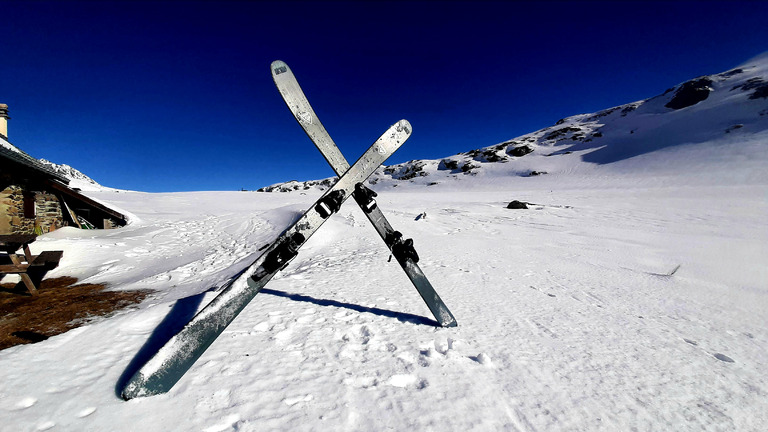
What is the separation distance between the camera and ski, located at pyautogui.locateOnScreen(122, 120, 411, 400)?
1710mm

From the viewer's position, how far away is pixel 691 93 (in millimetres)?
69688

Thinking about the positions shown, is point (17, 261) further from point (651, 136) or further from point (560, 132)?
point (560, 132)

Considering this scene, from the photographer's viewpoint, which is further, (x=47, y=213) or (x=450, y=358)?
(x=47, y=213)

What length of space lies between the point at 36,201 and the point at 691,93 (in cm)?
11144

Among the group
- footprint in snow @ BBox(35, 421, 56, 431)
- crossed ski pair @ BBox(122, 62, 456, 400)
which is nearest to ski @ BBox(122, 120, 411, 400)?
crossed ski pair @ BBox(122, 62, 456, 400)

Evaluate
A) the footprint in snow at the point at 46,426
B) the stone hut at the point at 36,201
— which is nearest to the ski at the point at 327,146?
the footprint in snow at the point at 46,426

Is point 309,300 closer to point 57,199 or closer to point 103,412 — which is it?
point 103,412

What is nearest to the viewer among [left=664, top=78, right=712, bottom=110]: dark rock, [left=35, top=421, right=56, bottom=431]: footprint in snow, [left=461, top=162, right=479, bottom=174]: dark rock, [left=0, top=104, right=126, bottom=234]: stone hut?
[left=35, top=421, right=56, bottom=431]: footprint in snow

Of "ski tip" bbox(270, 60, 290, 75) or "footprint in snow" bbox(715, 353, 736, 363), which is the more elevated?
"ski tip" bbox(270, 60, 290, 75)

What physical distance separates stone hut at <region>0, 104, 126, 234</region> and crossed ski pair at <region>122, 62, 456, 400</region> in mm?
12505

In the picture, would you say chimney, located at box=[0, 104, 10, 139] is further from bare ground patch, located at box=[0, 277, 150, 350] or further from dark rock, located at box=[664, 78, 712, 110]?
dark rock, located at box=[664, 78, 712, 110]

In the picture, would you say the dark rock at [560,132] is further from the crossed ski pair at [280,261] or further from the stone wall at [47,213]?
the stone wall at [47,213]

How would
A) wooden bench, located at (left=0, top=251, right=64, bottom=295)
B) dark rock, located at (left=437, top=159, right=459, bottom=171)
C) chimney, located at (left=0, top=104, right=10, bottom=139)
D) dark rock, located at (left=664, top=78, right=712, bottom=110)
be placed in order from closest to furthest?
wooden bench, located at (left=0, top=251, right=64, bottom=295) < chimney, located at (left=0, top=104, right=10, bottom=139) < dark rock, located at (left=664, top=78, right=712, bottom=110) < dark rock, located at (left=437, top=159, right=459, bottom=171)

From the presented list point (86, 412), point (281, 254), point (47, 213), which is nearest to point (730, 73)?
point (281, 254)
